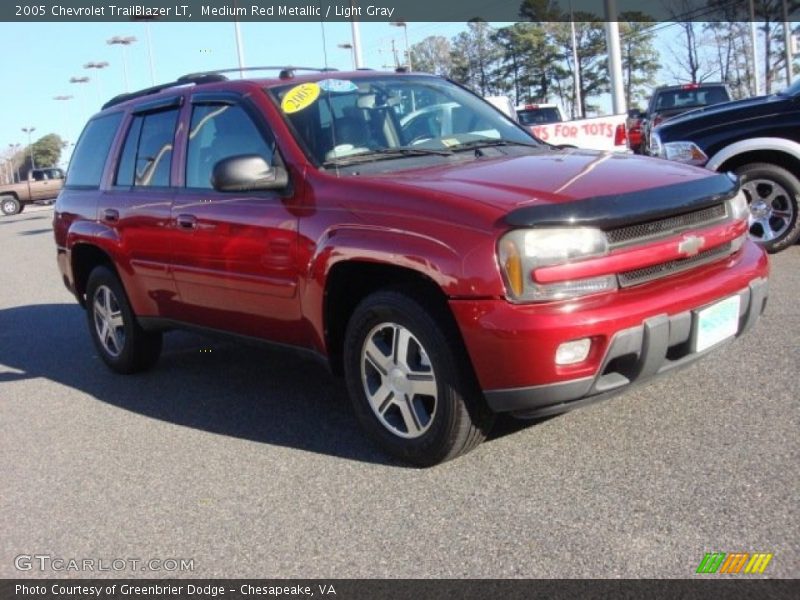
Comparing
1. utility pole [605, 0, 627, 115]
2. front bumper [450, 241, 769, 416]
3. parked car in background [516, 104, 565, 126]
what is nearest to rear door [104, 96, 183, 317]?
front bumper [450, 241, 769, 416]

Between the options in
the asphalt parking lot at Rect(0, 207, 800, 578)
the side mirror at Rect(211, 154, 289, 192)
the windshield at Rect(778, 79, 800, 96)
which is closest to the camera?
the asphalt parking lot at Rect(0, 207, 800, 578)

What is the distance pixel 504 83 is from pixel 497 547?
59.0 m

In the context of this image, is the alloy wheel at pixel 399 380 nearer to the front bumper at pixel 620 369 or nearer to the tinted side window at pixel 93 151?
the front bumper at pixel 620 369

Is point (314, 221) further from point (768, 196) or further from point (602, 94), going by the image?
point (602, 94)

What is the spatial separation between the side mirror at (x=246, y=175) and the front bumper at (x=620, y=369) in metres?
1.54

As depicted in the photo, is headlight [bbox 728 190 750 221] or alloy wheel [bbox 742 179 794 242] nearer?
headlight [bbox 728 190 750 221]

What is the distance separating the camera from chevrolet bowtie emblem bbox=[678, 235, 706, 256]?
11.9 ft

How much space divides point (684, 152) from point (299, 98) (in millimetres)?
4631

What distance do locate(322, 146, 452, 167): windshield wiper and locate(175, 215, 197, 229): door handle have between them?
1.00m

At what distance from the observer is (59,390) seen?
5969 millimetres

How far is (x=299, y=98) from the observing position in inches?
181

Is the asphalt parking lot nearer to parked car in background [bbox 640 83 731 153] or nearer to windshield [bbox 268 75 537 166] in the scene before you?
windshield [bbox 268 75 537 166]

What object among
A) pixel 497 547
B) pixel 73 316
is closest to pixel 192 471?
pixel 497 547

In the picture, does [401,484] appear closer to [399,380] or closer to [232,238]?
[399,380]
